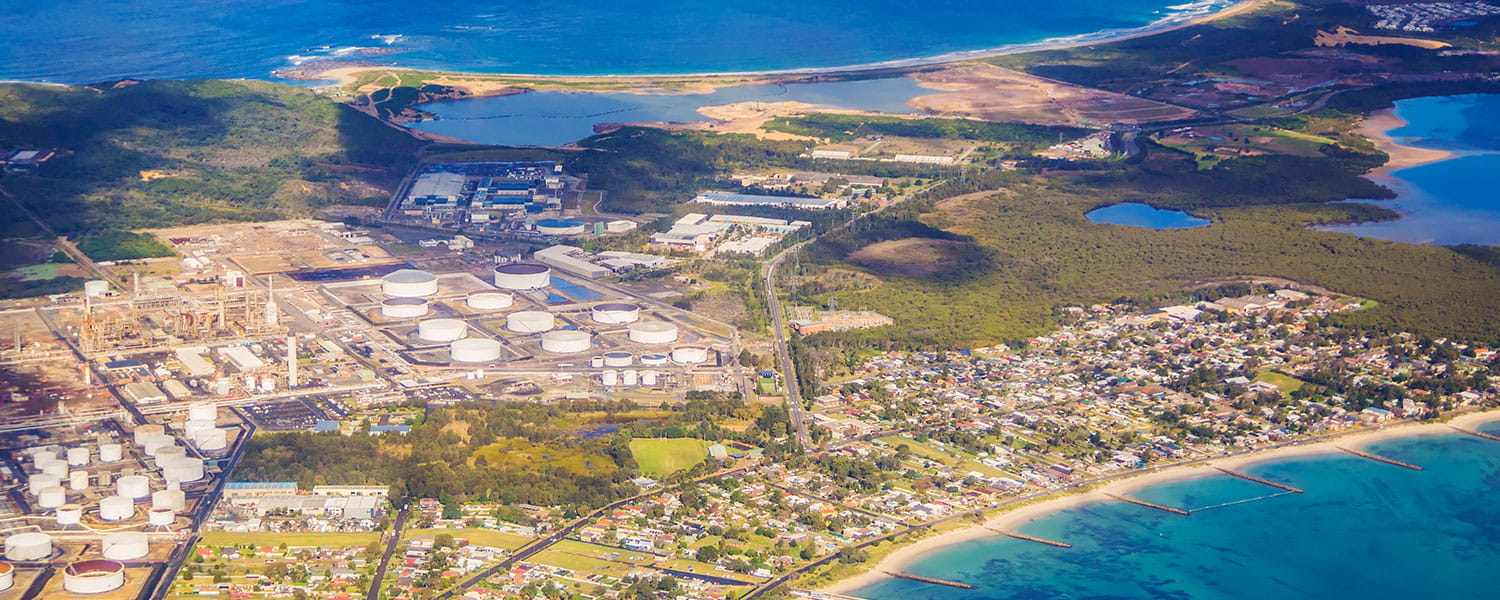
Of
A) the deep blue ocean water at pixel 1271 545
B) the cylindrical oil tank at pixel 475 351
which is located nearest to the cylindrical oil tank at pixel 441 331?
the cylindrical oil tank at pixel 475 351

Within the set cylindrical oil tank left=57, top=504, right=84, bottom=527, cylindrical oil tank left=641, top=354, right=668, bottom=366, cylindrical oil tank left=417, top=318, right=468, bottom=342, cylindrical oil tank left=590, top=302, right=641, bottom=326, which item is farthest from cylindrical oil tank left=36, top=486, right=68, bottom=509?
cylindrical oil tank left=590, top=302, right=641, bottom=326

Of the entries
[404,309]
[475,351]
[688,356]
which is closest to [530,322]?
[475,351]

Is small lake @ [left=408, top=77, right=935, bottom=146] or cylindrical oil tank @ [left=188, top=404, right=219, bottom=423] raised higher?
small lake @ [left=408, top=77, right=935, bottom=146]

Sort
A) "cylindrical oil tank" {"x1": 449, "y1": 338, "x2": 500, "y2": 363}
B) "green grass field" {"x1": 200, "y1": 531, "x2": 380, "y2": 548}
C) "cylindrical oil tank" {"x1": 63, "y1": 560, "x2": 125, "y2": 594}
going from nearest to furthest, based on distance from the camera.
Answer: "cylindrical oil tank" {"x1": 63, "y1": 560, "x2": 125, "y2": 594}, "green grass field" {"x1": 200, "y1": 531, "x2": 380, "y2": 548}, "cylindrical oil tank" {"x1": 449, "y1": 338, "x2": 500, "y2": 363}

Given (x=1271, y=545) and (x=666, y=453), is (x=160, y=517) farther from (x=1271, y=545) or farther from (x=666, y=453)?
(x=1271, y=545)

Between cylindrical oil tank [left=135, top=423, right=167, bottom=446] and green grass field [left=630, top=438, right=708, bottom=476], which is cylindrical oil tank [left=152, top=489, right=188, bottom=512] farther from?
green grass field [left=630, top=438, right=708, bottom=476]
